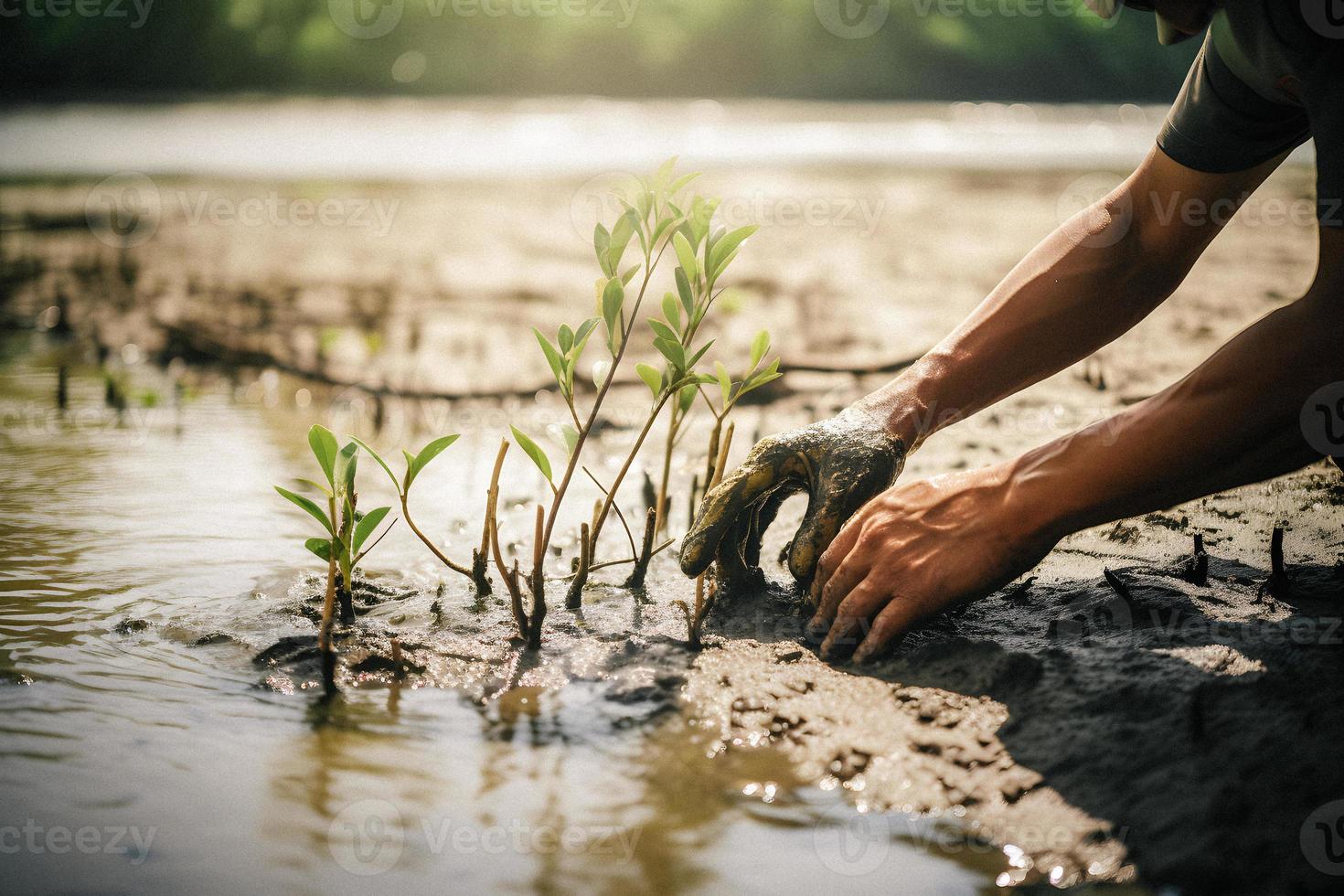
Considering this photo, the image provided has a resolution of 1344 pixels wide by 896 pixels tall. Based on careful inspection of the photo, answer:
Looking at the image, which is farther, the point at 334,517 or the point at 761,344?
the point at 761,344

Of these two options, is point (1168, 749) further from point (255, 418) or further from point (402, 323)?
point (402, 323)

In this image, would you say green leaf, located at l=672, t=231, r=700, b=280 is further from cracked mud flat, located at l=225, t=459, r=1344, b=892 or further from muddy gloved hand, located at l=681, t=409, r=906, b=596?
cracked mud flat, located at l=225, t=459, r=1344, b=892

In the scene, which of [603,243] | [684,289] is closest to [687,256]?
[684,289]

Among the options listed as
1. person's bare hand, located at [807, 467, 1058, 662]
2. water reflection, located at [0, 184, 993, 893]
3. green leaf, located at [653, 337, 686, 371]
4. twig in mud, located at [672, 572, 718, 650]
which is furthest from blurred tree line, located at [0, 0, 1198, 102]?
person's bare hand, located at [807, 467, 1058, 662]

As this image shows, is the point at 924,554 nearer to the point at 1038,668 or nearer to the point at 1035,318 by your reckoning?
the point at 1038,668

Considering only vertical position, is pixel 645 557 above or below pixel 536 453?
below

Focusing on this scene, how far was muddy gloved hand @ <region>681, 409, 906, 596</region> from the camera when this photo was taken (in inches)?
89.3

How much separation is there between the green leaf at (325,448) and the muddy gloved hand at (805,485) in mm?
765

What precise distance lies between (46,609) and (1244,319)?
194 inches

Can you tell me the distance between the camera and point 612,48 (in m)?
29.4

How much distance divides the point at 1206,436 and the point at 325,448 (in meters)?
1.69

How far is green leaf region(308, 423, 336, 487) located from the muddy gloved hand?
76 cm

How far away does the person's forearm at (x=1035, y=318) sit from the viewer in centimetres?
247

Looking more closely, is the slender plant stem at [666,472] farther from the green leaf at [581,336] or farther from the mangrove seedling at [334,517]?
the mangrove seedling at [334,517]
